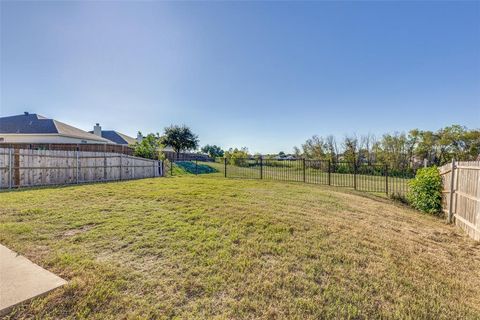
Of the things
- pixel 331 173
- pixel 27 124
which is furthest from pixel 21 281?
pixel 27 124

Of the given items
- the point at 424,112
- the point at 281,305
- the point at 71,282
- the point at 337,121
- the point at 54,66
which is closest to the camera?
the point at 281,305

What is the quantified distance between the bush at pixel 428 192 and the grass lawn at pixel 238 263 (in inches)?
91.3

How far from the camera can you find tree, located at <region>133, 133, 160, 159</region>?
17.1 m

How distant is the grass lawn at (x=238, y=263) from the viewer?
1903mm

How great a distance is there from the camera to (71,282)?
208 cm

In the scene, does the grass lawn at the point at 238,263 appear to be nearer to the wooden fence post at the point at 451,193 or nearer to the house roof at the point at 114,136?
the wooden fence post at the point at 451,193

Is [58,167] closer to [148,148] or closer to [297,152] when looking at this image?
[148,148]

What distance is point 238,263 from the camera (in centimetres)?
260

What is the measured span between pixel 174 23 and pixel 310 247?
732cm

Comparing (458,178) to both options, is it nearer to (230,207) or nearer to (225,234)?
(230,207)

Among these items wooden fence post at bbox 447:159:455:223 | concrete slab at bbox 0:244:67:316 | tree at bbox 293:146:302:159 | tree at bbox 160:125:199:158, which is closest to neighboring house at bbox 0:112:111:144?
tree at bbox 160:125:199:158

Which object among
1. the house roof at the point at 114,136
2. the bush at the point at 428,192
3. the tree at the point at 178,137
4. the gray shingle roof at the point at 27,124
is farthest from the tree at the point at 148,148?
the bush at the point at 428,192

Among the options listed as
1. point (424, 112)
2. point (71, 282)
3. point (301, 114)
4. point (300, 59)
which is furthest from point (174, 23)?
point (424, 112)

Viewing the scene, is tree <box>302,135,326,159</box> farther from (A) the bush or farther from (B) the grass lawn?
(B) the grass lawn
